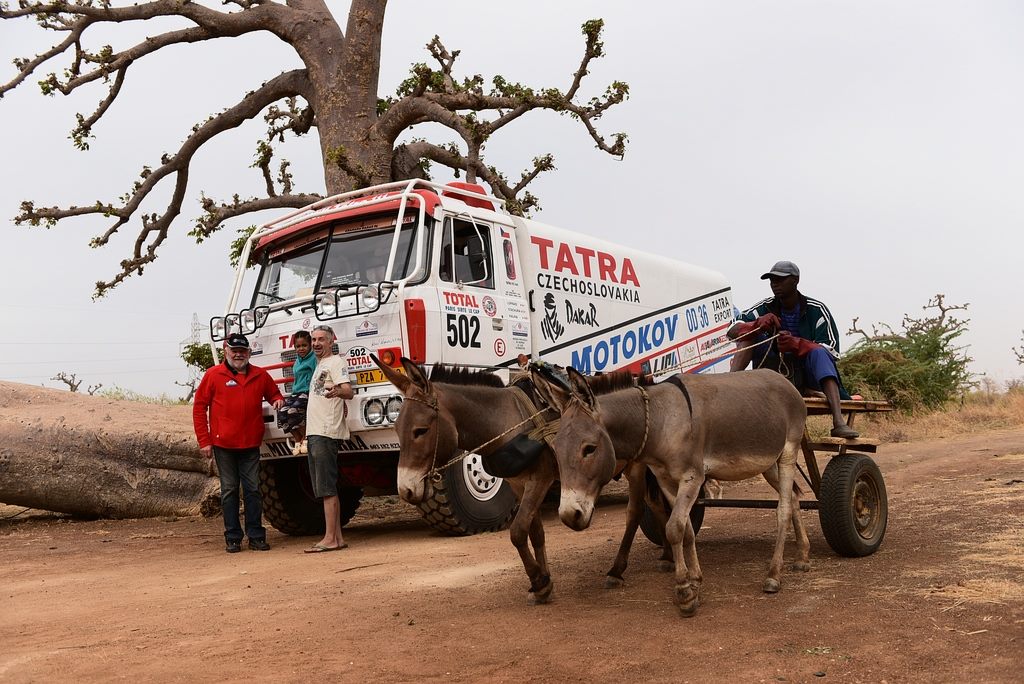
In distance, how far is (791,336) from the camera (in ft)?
25.2

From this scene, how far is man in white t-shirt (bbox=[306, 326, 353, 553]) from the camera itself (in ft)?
28.7

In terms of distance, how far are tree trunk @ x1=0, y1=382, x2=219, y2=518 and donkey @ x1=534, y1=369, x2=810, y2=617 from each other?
7.81 m

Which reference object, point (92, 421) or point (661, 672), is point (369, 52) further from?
point (661, 672)

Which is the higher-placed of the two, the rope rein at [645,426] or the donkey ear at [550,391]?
the donkey ear at [550,391]

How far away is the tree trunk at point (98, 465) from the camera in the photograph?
1165 cm

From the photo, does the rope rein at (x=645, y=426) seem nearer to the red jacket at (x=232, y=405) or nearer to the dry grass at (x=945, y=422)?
the red jacket at (x=232, y=405)

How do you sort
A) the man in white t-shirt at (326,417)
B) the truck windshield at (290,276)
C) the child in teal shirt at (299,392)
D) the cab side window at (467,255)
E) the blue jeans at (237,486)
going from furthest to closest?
the truck windshield at (290,276), the blue jeans at (237,486), the cab side window at (467,255), the child in teal shirt at (299,392), the man in white t-shirt at (326,417)

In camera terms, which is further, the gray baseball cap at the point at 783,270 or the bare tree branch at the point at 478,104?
the bare tree branch at the point at 478,104

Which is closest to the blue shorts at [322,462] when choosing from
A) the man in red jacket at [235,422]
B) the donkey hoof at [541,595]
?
the man in red jacket at [235,422]

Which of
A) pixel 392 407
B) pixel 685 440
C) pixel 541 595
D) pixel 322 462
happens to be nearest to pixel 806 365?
pixel 685 440

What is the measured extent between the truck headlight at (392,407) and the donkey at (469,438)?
2.20 meters

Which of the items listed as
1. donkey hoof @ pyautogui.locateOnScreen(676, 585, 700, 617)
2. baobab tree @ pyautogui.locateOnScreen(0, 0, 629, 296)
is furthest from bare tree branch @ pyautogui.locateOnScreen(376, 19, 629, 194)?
donkey hoof @ pyautogui.locateOnScreen(676, 585, 700, 617)

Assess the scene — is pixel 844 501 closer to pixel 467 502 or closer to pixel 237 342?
pixel 467 502

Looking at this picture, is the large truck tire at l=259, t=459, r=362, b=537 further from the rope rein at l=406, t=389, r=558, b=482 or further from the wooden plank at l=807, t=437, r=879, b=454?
the wooden plank at l=807, t=437, r=879, b=454
